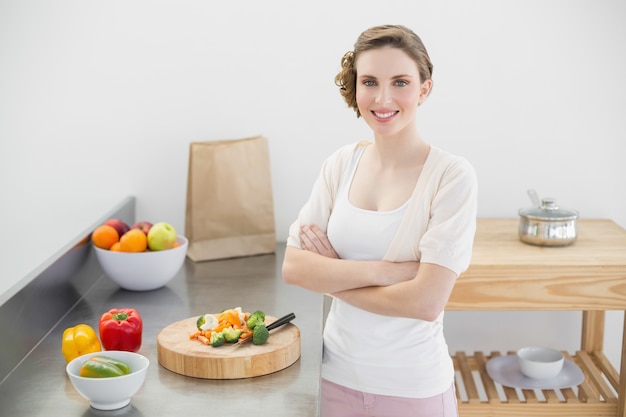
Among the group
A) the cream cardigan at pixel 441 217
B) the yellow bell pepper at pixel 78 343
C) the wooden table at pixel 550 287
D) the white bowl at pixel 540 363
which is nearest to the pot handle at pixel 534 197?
the wooden table at pixel 550 287

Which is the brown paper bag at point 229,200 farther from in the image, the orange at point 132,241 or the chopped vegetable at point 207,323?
Answer: the chopped vegetable at point 207,323

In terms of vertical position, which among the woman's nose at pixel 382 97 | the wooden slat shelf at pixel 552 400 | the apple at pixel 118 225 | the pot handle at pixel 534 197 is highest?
the woman's nose at pixel 382 97

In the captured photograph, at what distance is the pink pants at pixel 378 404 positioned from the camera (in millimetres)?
1692

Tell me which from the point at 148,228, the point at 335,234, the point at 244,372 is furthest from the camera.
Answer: the point at 148,228

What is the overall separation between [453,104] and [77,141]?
117 centimetres

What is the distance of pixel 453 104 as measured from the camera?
264cm

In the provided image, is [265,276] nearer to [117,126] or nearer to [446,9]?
[117,126]

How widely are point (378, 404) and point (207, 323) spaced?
1.26 ft

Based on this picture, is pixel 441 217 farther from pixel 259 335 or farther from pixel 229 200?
pixel 229 200

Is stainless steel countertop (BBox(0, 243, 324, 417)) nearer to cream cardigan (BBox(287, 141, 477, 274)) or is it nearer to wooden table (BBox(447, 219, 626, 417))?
→ cream cardigan (BBox(287, 141, 477, 274))

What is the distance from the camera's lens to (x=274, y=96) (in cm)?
264

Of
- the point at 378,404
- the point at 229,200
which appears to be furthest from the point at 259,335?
the point at 229,200

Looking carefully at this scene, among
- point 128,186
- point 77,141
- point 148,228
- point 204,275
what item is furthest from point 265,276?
point 77,141

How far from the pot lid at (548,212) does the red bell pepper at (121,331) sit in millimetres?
1197
